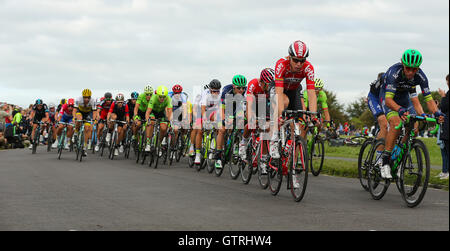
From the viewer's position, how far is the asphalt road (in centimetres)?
661

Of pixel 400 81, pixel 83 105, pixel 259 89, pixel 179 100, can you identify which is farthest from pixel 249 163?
pixel 83 105

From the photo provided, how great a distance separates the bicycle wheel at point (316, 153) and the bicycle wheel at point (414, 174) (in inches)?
211

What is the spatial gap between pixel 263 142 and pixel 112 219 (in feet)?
13.6

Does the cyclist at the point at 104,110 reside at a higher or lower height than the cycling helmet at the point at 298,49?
lower

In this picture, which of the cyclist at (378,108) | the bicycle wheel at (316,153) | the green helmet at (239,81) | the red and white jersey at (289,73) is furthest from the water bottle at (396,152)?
the bicycle wheel at (316,153)

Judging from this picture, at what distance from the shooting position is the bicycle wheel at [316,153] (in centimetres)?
1369

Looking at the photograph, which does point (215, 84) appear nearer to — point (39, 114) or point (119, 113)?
point (119, 113)

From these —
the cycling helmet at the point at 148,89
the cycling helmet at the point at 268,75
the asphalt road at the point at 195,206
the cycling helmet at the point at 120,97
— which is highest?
the cycling helmet at the point at 148,89

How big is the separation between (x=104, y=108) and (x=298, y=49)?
13276 mm

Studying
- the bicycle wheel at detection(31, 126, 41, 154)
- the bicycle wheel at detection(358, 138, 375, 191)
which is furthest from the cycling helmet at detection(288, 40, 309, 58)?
the bicycle wheel at detection(31, 126, 41, 154)

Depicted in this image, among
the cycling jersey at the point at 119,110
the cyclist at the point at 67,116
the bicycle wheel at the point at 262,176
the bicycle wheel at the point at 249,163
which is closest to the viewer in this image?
the bicycle wheel at the point at 262,176

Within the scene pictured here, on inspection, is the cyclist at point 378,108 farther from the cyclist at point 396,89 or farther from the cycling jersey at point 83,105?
the cycling jersey at point 83,105

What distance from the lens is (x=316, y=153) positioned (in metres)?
14.3

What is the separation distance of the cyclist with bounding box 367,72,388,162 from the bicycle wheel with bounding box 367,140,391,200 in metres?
0.09
